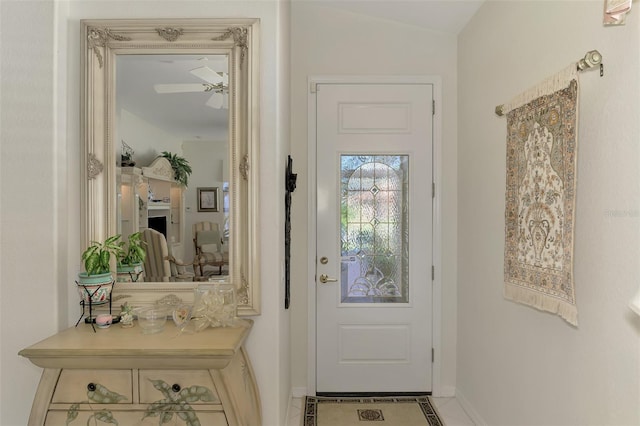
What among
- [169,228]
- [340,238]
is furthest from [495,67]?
[169,228]

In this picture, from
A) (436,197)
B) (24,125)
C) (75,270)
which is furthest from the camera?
(436,197)

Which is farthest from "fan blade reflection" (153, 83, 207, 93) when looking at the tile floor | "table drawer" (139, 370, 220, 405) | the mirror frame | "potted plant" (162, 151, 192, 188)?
the tile floor

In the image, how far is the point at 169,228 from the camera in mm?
1801

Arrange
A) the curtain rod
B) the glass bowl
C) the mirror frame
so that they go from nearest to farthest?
1. the curtain rod
2. the glass bowl
3. the mirror frame

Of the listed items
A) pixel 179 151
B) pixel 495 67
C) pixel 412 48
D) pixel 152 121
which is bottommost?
pixel 179 151

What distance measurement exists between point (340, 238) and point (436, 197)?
74cm

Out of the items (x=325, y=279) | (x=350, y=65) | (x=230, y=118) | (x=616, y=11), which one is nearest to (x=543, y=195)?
(x=616, y=11)

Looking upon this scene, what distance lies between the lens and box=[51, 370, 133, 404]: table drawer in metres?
1.40

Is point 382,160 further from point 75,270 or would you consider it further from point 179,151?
point 75,270

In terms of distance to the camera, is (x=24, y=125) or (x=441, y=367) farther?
(x=441, y=367)

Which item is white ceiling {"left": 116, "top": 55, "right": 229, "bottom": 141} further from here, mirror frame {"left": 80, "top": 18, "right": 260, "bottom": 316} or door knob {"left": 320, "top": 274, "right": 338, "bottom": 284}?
door knob {"left": 320, "top": 274, "right": 338, "bottom": 284}

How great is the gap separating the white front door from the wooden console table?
1.34 meters

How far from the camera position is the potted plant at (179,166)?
1759mm

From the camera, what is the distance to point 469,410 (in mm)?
2443
